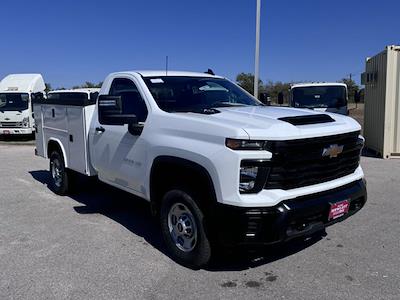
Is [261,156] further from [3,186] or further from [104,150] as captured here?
[3,186]

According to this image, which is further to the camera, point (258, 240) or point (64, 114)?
point (64, 114)

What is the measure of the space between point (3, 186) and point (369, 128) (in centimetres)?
1082

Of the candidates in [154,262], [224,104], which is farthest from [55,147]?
[154,262]

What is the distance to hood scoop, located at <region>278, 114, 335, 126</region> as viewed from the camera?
13.8 ft

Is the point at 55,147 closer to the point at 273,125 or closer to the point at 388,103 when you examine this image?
the point at 273,125

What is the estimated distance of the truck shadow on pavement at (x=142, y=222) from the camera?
469 cm

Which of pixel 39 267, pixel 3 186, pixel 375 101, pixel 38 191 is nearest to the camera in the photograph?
pixel 39 267

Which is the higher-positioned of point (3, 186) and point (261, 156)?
point (261, 156)

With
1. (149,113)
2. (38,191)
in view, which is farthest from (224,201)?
(38,191)

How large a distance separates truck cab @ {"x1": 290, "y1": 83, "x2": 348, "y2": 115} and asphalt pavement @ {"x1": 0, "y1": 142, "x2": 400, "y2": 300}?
24.1 feet

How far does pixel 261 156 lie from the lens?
3.76 meters

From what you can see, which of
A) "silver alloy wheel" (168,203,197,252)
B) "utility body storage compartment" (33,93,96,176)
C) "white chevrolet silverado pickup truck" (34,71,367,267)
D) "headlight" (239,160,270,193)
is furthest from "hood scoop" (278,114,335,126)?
"utility body storage compartment" (33,93,96,176)

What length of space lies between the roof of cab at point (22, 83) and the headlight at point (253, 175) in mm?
17756


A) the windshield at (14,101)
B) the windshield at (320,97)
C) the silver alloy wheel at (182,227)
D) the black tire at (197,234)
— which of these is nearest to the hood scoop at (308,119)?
the black tire at (197,234)
